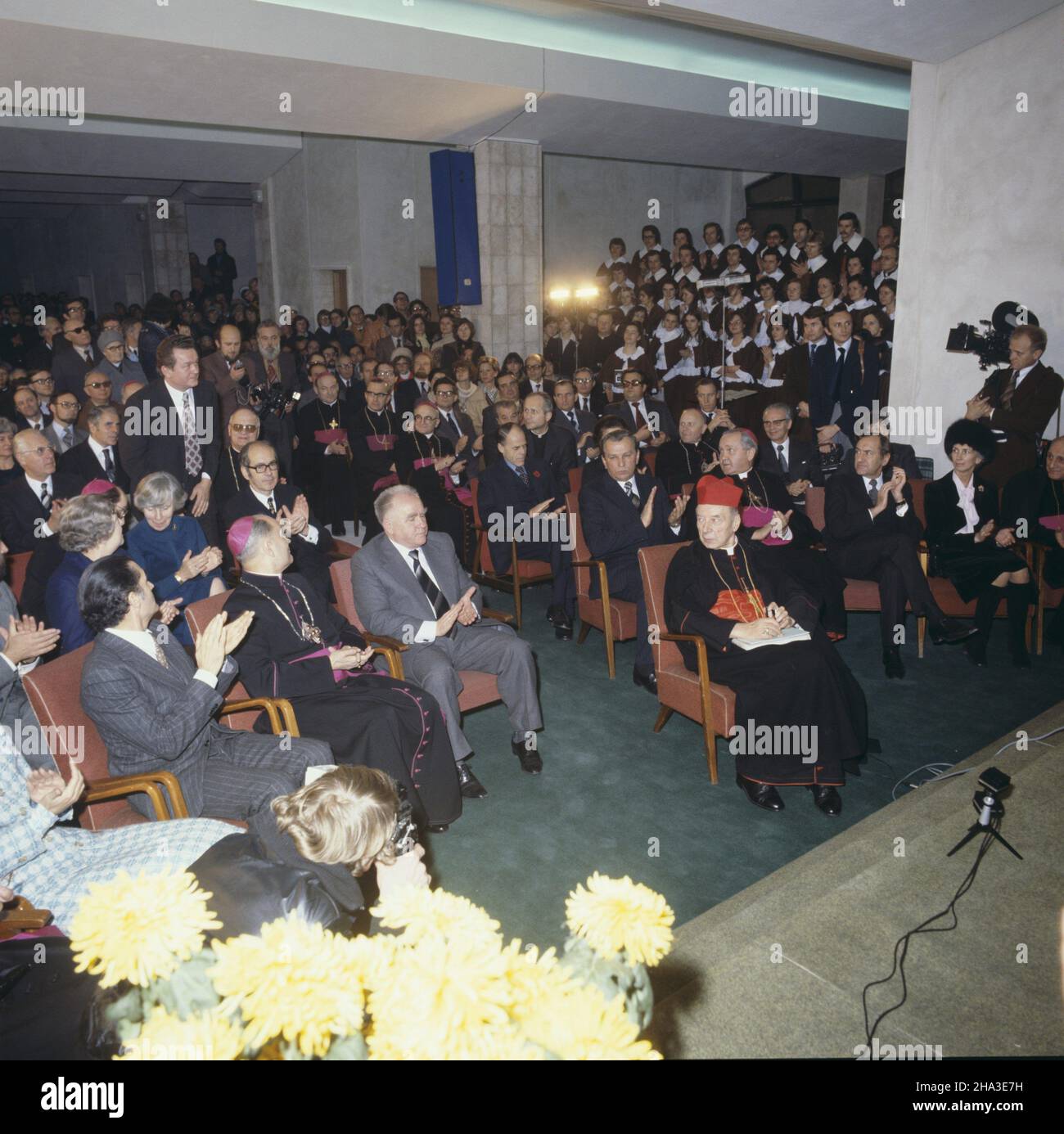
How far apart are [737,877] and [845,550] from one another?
262cm

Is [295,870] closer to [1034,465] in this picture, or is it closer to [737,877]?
[737,877]

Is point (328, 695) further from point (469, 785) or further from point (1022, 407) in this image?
point (1022, 407)

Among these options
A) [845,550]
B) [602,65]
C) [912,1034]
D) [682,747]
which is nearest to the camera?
[912,1034]

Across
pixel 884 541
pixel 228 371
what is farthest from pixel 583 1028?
pixel 228 371

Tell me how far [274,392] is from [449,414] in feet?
4.92

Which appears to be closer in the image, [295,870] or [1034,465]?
[295,870]

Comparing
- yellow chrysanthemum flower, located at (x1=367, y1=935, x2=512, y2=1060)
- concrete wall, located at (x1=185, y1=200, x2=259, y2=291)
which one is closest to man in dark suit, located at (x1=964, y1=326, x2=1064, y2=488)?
yellow chrysanthemum flower, located at (x1=367, y1=935, x2=512, y2=1060)

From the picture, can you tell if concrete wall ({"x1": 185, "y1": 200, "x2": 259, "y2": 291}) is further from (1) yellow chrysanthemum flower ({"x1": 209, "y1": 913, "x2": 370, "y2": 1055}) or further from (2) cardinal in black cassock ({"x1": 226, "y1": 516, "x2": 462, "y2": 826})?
(1) yellow chrysanthemum flower ({"x1": 209, "y1": 913, "x2": 370, "y2": 1055})

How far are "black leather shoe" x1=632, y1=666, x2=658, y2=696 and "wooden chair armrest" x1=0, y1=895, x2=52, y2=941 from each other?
10.7 feet

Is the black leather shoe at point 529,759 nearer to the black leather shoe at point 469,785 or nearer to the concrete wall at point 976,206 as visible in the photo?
the black leather shoe at point 469,785

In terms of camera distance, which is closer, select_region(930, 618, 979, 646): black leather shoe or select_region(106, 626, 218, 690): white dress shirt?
select_region(106, 626, 218, 690): white dress shirt

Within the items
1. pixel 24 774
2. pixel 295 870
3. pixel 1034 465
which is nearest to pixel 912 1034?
pixel 295 870

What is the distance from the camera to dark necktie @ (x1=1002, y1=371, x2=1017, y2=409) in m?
6.06

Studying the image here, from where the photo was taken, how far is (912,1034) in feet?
7.52
